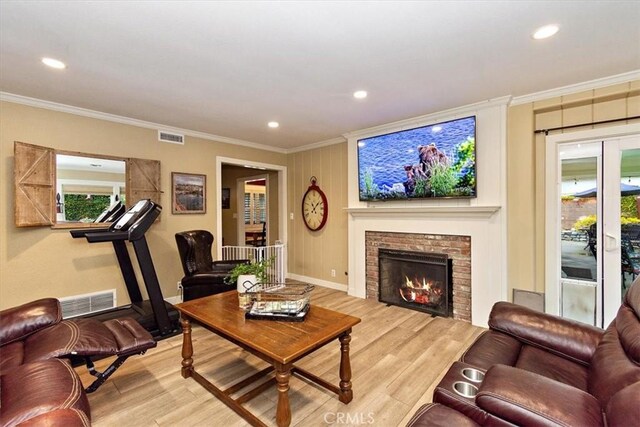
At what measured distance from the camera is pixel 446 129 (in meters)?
3.56

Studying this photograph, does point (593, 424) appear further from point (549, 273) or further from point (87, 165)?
point (87, 165)

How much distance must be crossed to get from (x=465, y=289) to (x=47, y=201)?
15.8ft

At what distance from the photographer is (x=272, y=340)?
1.79 m

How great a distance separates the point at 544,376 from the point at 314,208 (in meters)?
→ 4.15

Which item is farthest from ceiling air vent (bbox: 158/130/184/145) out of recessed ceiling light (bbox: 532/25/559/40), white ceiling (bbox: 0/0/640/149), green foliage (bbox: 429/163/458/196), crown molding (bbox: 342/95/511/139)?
recessed ceiling light (bbox: 532/25/559/40)

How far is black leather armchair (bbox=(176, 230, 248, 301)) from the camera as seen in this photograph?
355cm

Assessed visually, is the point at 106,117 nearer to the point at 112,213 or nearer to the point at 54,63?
the point at 112,213

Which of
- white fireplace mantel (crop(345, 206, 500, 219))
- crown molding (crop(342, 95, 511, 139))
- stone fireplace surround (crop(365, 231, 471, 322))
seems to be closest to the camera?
crown molding (crop(342, 95, 511, 139))

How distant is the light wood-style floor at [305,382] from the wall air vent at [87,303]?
122 cm

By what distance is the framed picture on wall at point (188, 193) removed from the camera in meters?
4.21

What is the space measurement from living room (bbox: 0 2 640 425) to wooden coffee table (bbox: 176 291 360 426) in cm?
13

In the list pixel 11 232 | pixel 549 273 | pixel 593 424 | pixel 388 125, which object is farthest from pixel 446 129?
pixel 11 232

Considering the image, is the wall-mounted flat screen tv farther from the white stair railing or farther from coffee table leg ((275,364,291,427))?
coffee table leg ((275,364,291,427))

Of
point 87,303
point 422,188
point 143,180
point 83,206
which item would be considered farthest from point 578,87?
point 87,303
